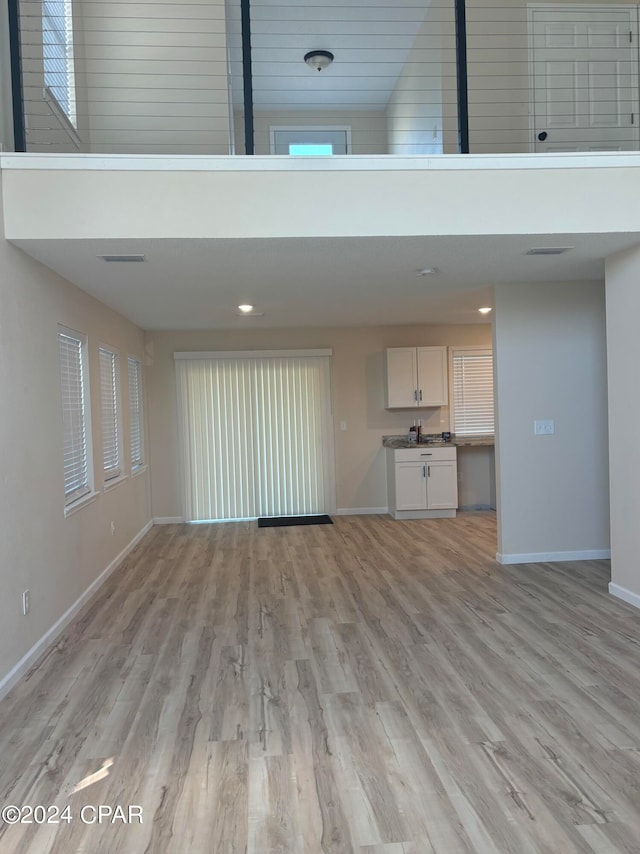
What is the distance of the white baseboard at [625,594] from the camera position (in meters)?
3.80

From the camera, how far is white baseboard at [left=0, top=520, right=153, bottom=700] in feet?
9.34

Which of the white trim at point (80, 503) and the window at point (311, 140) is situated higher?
the window at point (311, 140)

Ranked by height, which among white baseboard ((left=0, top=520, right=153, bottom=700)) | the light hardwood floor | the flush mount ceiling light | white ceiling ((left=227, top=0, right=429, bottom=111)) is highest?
white ceiling ((left=227, top=0, right=429, bottom=111))

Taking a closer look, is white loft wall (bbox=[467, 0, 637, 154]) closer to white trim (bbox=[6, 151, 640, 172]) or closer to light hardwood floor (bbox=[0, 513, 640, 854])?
white trim (bbox=[6, 151, 640, 172])

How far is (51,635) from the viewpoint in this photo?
3447 millimetres

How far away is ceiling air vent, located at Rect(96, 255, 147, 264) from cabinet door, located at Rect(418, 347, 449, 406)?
429 centimetres

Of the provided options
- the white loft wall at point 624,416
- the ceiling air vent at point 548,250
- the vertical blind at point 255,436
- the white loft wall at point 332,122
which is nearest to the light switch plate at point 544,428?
the white loft wall at point 624,416

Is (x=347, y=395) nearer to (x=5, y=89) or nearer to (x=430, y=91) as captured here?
(x=430, y=91)

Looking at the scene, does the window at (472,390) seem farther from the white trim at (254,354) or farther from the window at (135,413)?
the window at (135,413)

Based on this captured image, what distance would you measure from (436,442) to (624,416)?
11.2 ft

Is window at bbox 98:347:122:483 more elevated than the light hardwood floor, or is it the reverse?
window at bbox 98:347:122:483

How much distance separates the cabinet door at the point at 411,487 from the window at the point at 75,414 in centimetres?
368

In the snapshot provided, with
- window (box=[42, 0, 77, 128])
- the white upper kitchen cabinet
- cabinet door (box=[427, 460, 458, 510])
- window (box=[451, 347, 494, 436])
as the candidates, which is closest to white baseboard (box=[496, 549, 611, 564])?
cabinet door (box=[427, 460, 458, 510])

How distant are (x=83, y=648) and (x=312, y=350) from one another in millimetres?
4650
